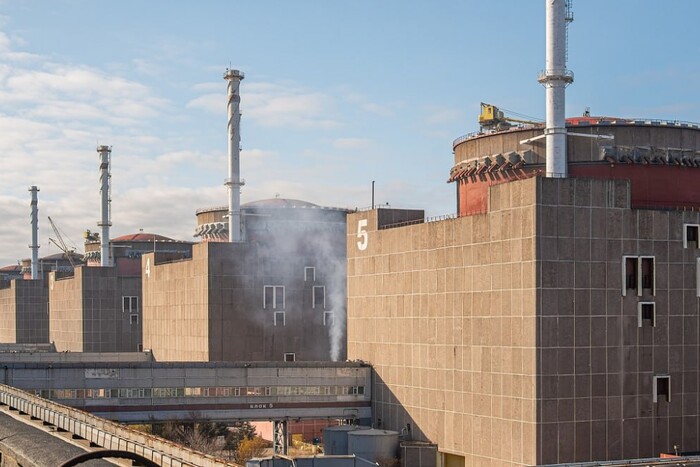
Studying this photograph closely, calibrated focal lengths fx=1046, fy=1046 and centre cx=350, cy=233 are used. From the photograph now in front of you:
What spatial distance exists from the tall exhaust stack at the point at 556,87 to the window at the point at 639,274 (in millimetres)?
A: 8243

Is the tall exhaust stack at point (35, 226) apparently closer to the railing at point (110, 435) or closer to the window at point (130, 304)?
the window at point (130, 304)

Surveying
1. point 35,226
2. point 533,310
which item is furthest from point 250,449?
point 35,226

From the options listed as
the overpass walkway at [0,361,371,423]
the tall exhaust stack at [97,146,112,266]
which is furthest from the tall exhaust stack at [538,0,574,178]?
the tall exhaust stack at [97,146,112,266]

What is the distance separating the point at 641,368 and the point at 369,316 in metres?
26.0

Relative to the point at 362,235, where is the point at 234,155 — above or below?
A: above

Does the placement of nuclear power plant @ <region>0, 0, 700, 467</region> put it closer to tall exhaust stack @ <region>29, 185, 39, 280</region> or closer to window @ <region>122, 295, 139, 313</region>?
window @ <region>122, 295, 139, 313</region>

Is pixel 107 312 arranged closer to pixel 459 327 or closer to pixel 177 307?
pixel 177 307

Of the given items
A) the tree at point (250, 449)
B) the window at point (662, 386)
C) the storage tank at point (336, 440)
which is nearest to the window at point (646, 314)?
the window at point (662, 386)

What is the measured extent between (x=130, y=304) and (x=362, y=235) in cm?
7118

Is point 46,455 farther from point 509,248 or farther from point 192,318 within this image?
point 192,318

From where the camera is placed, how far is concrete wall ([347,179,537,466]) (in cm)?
6538

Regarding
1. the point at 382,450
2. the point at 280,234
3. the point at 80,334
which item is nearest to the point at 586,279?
the point at 382,450

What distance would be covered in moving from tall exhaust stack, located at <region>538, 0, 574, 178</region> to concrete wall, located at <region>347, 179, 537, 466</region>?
19.2 ft

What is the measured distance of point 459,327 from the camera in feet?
237
